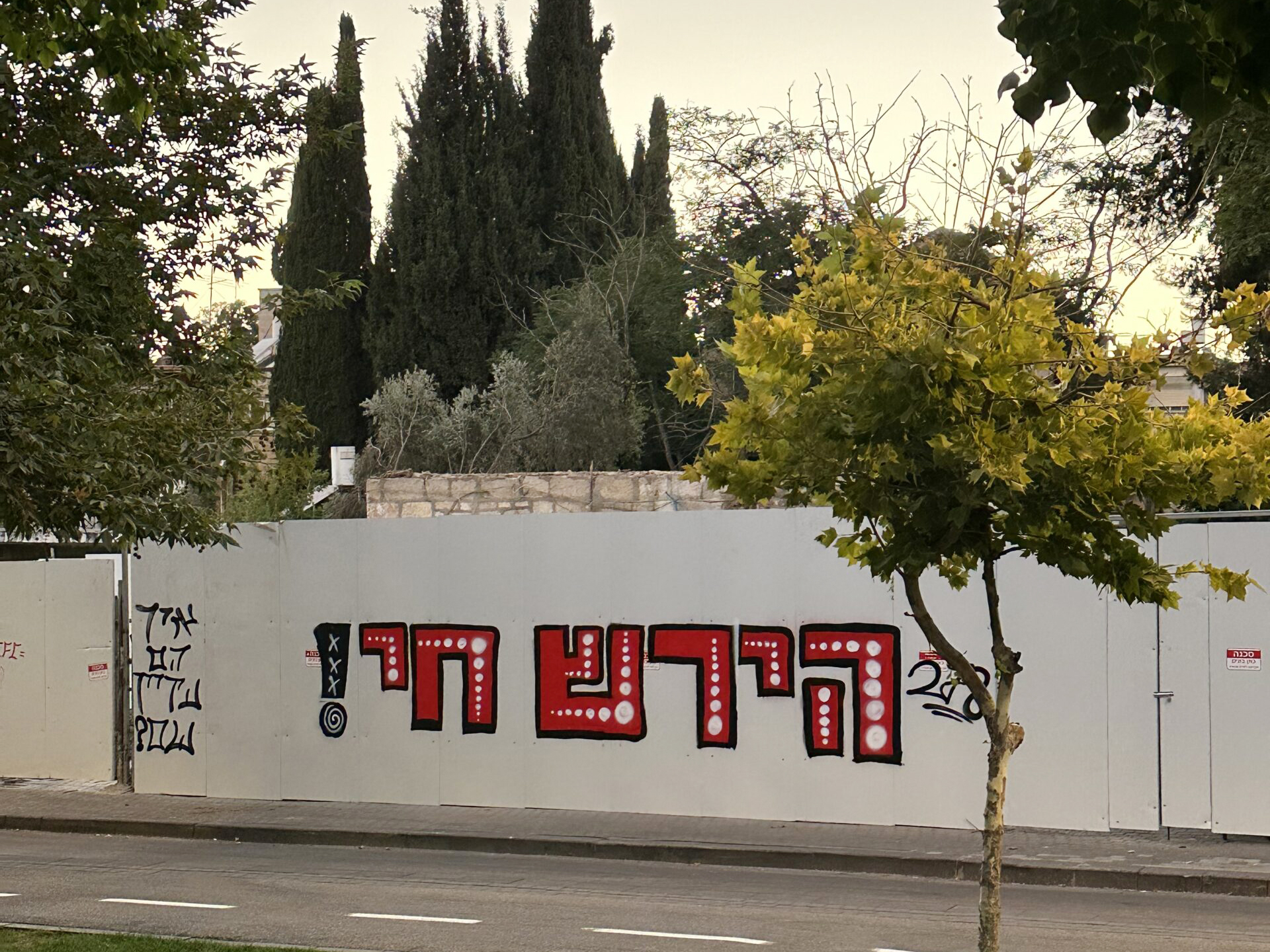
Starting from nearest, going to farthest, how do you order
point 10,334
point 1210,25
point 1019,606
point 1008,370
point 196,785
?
point 1210,25, point 1008,370, point 10,334, point 1019,606, point 196,785

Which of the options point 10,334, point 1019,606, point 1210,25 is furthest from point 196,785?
point 1210,25

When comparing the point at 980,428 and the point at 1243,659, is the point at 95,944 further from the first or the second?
the point at 1243,659

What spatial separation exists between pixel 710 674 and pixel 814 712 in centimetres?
87

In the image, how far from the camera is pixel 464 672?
12812 mm

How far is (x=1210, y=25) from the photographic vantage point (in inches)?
150

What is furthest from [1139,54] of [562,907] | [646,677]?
[646,677]

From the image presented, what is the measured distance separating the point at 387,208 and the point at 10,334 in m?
31.6

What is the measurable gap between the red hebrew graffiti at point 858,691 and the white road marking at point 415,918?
375 cm

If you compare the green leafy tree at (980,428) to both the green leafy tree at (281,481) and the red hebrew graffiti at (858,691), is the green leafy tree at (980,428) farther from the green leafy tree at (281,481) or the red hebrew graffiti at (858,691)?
the green leafy tree at (281,481)

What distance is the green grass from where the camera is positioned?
7.66 meters

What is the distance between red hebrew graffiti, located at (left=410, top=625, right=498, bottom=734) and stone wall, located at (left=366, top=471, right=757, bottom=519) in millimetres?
2736

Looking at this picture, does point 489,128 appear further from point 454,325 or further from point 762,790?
point 762,790

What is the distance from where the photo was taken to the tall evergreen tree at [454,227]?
124 feet

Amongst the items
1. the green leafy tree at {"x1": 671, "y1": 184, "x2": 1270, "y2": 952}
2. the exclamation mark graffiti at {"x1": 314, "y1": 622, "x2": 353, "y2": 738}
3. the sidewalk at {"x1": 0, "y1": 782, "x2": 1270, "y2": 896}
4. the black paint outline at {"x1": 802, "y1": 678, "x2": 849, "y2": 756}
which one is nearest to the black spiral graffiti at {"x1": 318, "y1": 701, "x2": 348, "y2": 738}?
the exclamation mark graffiti at {"x1": 314, "y1": 622, "x2": 353, "y2": 738}
